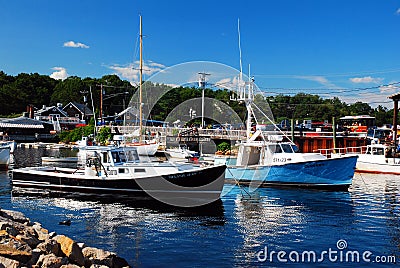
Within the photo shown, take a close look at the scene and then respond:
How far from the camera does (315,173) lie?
85.7 feet

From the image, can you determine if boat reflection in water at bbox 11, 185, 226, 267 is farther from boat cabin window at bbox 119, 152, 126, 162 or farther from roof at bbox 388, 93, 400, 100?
roof at bbox 388, 93, 400, 100

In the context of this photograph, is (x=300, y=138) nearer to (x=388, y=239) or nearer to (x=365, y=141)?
(x=365, y=141)

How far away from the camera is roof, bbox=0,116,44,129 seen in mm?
84600

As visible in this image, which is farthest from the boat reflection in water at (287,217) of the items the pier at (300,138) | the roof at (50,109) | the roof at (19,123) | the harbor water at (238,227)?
the roof at (50,109)

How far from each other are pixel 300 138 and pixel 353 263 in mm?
A: 37385

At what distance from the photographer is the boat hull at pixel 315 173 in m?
26.0

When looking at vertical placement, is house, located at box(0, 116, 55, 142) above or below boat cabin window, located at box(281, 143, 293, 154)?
above

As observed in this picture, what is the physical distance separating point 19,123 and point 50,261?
85.9m

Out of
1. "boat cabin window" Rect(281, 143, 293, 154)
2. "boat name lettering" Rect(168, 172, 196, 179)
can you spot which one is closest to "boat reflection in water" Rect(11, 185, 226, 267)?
"boat name lettering" Rect(168, 172, 196, 179)

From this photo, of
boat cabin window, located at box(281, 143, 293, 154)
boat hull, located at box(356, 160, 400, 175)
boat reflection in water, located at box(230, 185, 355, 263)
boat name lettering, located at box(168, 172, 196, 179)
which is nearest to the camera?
boat reflection in water, located at box(230, 185, 355, 263)

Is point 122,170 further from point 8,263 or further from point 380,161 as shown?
point 380,161

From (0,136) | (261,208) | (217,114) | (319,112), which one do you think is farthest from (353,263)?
(319,112)

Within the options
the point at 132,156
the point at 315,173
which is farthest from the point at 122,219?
the point at 315,173

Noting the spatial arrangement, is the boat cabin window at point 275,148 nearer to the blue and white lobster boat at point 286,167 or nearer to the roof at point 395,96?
the blue and white lobster boat at point 286,167
